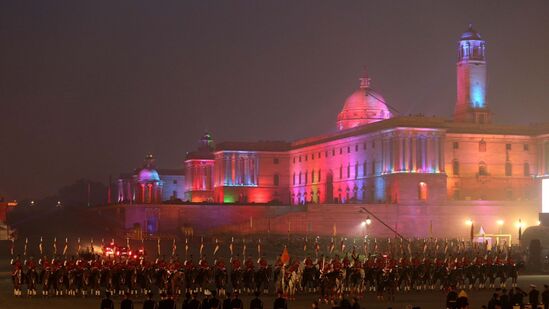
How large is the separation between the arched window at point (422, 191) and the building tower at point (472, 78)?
1366cm

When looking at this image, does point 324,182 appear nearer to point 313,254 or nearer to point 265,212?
point 265,212

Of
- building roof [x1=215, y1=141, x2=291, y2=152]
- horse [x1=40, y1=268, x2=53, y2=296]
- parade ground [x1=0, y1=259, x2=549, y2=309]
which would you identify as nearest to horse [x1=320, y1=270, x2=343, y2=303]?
parade ground [x1=0, y1=259, x2=549, y2=309]

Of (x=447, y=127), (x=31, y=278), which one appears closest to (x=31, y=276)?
(x=31, y=278)

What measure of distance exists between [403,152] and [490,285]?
56.3 m

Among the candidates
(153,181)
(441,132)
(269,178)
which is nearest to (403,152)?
(441,132)

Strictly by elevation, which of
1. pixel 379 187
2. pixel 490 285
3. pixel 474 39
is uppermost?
pixel 474 39

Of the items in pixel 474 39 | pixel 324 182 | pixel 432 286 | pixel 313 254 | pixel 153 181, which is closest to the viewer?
pixel 432 286

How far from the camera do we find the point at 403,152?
120m

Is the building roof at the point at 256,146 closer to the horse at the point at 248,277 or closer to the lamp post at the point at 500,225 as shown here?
the lamp post at the point at 500,225

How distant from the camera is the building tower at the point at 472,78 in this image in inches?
5079

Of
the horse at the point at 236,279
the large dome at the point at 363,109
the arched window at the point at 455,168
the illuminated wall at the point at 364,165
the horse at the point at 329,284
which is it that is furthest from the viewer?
the large dome at the point at 363,109

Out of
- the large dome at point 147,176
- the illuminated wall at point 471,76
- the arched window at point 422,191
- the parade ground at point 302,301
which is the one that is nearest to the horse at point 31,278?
the parade ground at point 302,301

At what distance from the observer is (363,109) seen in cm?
14775

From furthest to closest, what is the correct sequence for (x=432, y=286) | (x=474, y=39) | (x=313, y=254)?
1. (x=474, y=39)
2. (x=313, y=254)
3. (x=432, y=286)
